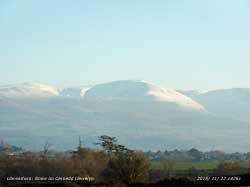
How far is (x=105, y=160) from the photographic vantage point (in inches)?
3499

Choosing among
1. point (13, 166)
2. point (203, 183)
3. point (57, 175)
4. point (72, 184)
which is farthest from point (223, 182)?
point (13, 166)

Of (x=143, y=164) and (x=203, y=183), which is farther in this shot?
(x=143, y=164)

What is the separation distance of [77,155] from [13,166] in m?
13.0

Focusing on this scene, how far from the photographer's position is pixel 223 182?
56.1m

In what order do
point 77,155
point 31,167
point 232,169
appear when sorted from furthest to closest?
1. point 77,155
2. point 232,169
3. point 31,167

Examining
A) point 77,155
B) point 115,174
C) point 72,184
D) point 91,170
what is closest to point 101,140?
point 77,155

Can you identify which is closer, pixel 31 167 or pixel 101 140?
pixel 31 167

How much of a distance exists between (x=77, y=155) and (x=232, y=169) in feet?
72.6

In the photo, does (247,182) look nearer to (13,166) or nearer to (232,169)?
(232,169)

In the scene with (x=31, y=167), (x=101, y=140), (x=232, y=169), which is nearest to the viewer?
(x=31, y=167)

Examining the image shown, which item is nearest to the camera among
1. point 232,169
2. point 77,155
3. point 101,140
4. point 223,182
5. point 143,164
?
point 223,182

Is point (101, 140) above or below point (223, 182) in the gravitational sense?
above

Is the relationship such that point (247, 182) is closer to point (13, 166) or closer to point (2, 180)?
point (2, 180)

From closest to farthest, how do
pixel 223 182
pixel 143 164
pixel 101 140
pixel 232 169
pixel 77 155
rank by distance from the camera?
pixel 223 182 < pixel 143 164 < pixel 232 169 < pixel 77 155 < pixel 101 140
